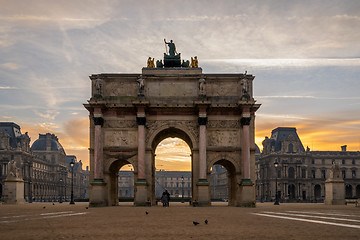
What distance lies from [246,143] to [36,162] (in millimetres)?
94944

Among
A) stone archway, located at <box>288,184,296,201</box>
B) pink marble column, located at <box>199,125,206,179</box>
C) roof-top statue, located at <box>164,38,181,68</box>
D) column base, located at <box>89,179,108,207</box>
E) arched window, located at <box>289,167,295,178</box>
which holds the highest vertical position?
roof-top statue, located at <box>164,38,181,68</box>

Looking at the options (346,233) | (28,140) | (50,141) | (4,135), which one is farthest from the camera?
(50,141)

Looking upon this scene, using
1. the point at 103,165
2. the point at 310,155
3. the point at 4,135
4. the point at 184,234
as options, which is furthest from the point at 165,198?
the point at 310,155

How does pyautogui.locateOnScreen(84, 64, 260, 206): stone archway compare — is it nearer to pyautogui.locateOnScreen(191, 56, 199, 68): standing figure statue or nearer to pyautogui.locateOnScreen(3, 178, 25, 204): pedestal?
pyautogui.locateOnScreen(191, 56, 199, 68): standing figure statue

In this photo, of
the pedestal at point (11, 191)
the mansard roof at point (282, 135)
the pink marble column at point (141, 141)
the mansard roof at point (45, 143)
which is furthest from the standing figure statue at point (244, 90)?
the mansard roof at point (45, 143)

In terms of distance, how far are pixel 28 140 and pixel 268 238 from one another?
106940 mm

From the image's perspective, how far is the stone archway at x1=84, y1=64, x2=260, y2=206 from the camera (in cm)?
3775

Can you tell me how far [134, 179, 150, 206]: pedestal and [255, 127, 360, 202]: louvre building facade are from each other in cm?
7596

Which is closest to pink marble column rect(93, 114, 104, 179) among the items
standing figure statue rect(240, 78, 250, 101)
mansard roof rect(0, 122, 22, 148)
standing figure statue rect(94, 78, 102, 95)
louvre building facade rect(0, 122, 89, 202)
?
standing figure statue rect(94, 78, 102, 95)

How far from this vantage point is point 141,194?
3681 cm

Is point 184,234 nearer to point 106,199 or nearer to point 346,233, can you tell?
point 346,233

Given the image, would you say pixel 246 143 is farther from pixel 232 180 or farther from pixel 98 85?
pixel 98 85

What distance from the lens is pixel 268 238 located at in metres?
10.9

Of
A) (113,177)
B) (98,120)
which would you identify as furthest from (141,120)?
(113,177)
